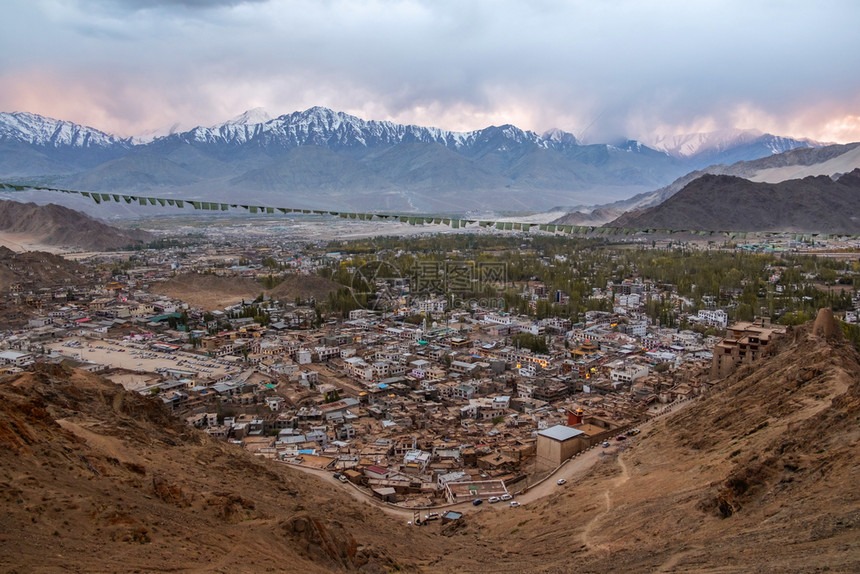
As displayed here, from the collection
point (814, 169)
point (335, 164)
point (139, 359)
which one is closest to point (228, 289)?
point (139, 359)

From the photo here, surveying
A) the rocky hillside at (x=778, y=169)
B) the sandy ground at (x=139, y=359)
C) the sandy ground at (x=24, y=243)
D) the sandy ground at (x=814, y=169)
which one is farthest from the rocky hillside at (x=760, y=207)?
the sandy ground at (x=24, y=243)

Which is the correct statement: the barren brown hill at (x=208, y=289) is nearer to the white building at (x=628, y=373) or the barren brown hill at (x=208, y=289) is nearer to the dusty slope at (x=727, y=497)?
the white building at (x=628, y=373)

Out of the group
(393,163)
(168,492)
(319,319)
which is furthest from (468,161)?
(168,492)

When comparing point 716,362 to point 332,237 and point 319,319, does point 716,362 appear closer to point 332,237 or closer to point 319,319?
point 319,319

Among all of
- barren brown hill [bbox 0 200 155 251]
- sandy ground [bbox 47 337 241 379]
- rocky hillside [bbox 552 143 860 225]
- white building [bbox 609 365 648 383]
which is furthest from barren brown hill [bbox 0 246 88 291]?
rocky hillside [bbox 552 143 860 225]

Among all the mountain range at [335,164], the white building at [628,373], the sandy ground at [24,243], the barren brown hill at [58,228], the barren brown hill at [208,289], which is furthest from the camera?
the mountain range at [335,164]

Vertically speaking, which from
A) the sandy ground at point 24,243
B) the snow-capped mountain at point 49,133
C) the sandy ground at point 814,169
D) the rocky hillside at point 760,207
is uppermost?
the snow-capped mountain at point 49,133
